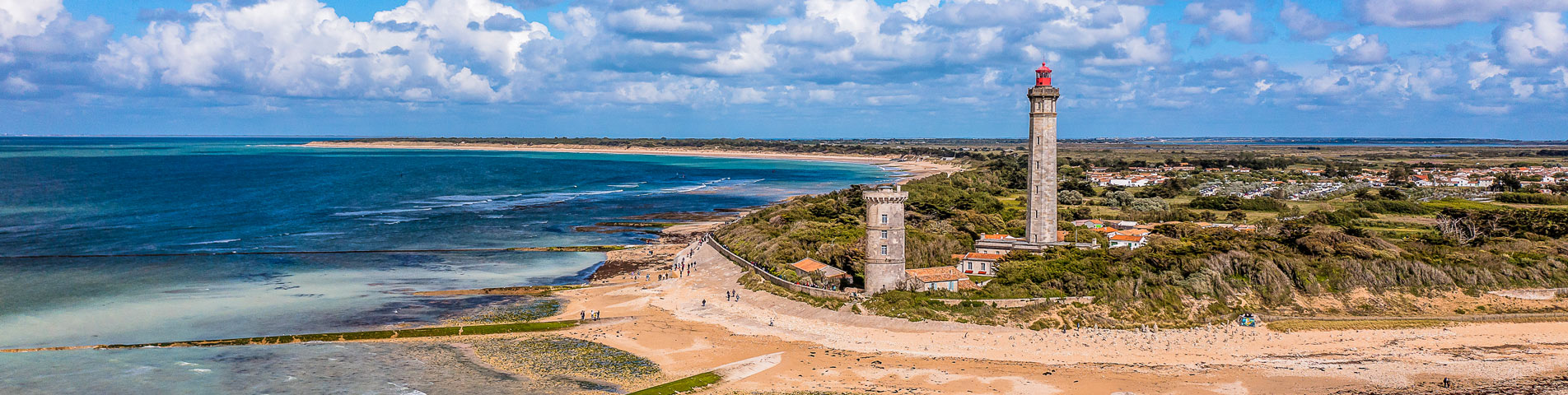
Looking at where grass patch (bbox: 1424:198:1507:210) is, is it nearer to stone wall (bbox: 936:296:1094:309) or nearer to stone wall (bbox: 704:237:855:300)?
stone wall (bbox: 936:296:1094:309)

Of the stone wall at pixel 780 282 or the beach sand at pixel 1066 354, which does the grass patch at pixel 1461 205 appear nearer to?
the beach sand at pixel 1066 354

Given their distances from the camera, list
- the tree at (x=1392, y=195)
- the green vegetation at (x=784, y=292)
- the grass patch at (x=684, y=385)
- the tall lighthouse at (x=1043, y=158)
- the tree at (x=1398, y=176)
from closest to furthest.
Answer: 1. the grass patch at (x=684, y=385)
2. the green vegetation at (x=784, y=292)
3. the tall lighthouse at (x=1043, y=158)
4. the tree at (x=1392, y=195)
5. the tree at (x=1398, y=176)

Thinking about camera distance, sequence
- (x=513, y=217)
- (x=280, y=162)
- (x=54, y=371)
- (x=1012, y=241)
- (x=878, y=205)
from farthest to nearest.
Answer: (x=280, y=162) < (x=513, y=217) < (x=1012, y=241) < (x=878, y=205) < (x=54, y=371)

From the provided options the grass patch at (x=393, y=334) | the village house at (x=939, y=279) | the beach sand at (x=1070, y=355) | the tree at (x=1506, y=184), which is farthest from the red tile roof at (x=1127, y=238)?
the tree at (x=1506, y=184)

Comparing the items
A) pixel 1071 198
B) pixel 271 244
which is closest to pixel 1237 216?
pixel 1071 198

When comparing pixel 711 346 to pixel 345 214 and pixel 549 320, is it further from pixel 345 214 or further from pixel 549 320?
pixel 345 214

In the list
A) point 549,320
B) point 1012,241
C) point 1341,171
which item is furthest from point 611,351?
point 1341,171
